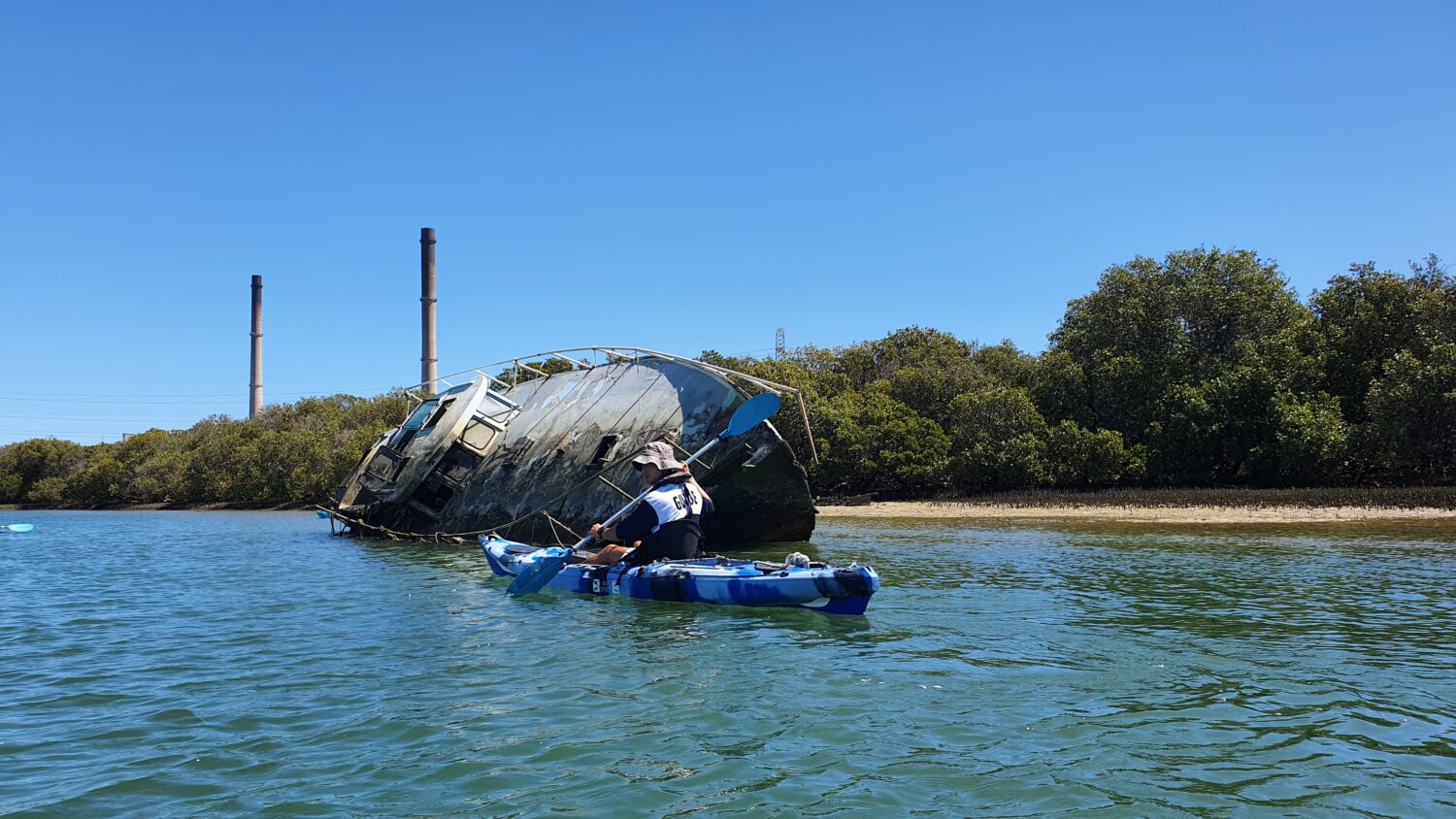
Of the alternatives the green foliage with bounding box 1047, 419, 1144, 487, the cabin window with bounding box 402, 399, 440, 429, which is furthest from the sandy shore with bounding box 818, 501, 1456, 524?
the cabin window with bounding box 402, 399, 440, 429

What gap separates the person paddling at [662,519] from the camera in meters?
15.5

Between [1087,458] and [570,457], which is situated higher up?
[1087,458]

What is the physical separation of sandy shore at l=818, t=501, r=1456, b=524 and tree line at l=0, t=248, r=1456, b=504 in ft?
15.9

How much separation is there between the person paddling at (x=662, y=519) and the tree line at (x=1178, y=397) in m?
32.0

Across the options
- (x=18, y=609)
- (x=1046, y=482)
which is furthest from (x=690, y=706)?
(x=1046, y=482)

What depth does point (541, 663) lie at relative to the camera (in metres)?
10.6

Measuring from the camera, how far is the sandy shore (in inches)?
1233

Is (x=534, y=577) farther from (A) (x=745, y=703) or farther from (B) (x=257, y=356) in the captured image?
(B) (x=257, y=356)

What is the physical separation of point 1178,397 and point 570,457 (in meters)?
30.5

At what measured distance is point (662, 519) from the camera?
15.5 meters

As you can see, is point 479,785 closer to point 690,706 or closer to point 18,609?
point 690,706

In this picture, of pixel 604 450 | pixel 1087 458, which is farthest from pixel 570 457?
pixel 1087 458

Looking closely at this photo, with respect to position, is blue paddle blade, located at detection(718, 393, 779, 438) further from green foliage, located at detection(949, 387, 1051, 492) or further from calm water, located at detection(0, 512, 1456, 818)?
green foliage, located at detection(949, 387, 1051, 492)

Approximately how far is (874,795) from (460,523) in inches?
933
